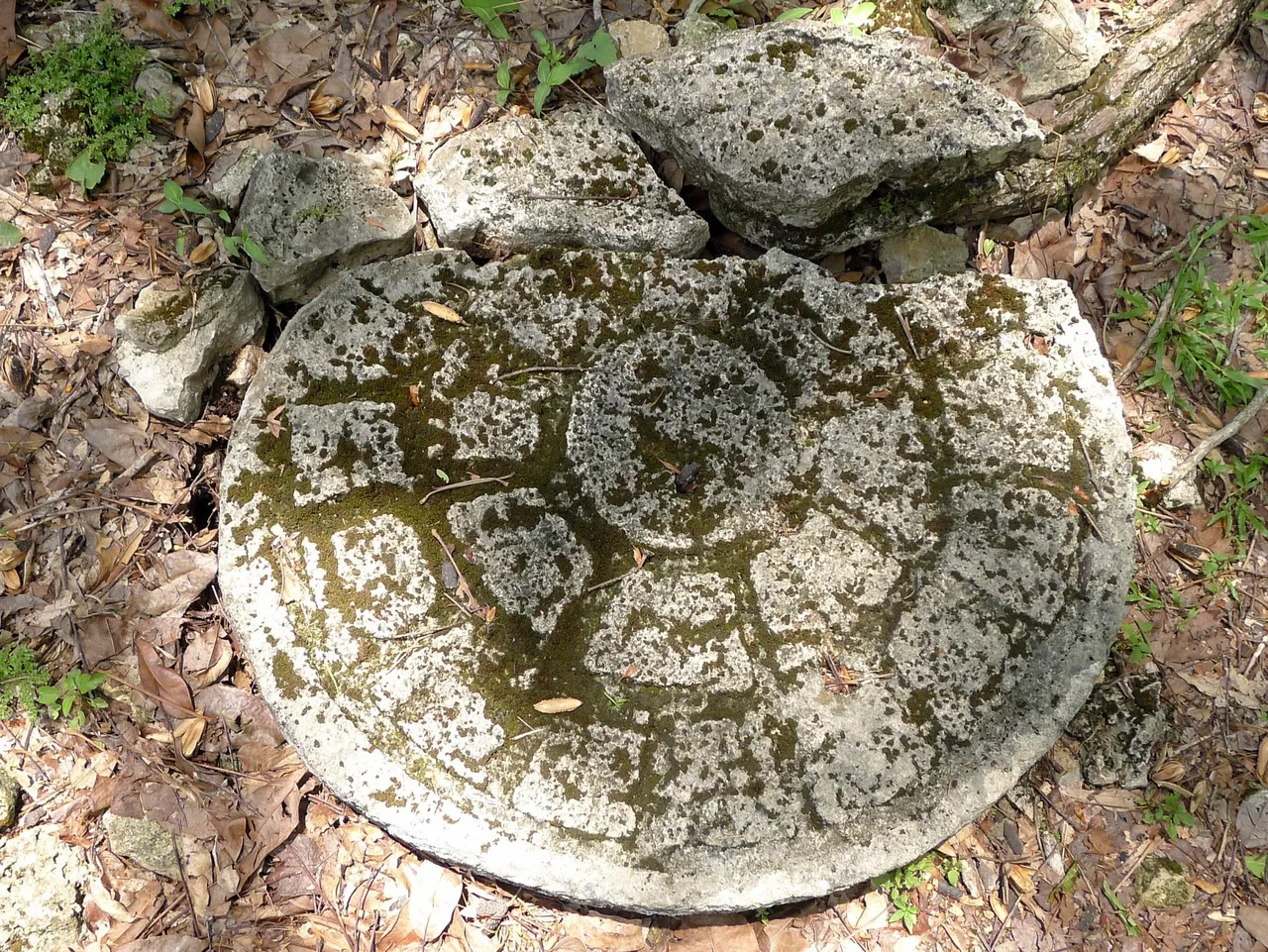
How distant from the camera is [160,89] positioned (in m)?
2.77

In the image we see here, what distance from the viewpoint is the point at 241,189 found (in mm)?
2674

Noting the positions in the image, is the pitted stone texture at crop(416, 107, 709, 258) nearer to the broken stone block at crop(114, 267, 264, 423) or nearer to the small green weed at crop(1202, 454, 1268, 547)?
the broken stone block at crop(114, 267, 264, 423)

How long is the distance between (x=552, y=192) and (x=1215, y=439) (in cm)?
252

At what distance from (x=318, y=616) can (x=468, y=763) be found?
0.59 m

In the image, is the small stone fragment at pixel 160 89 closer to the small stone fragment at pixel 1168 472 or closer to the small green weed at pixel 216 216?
the small green weed at pixel 216 216

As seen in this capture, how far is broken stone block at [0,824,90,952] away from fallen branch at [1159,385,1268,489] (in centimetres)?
386

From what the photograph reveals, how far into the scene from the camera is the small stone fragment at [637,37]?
2865 millimetres

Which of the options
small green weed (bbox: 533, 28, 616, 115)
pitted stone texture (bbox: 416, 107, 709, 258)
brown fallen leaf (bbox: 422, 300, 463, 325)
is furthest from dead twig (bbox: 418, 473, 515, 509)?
small green weed (bbox: 533, 28, 616, 115)

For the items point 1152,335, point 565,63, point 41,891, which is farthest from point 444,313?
point 1152,335

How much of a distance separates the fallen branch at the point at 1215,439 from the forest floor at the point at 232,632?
7 centimetres

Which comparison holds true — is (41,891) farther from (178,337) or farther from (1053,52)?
(1053,52)

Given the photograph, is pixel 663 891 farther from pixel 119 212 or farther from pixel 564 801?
pixel 119 212

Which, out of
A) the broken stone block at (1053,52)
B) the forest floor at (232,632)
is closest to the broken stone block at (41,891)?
the forest floor at (232,632)

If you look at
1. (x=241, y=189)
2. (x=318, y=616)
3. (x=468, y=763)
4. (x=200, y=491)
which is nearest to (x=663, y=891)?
(x=468, y=763)
